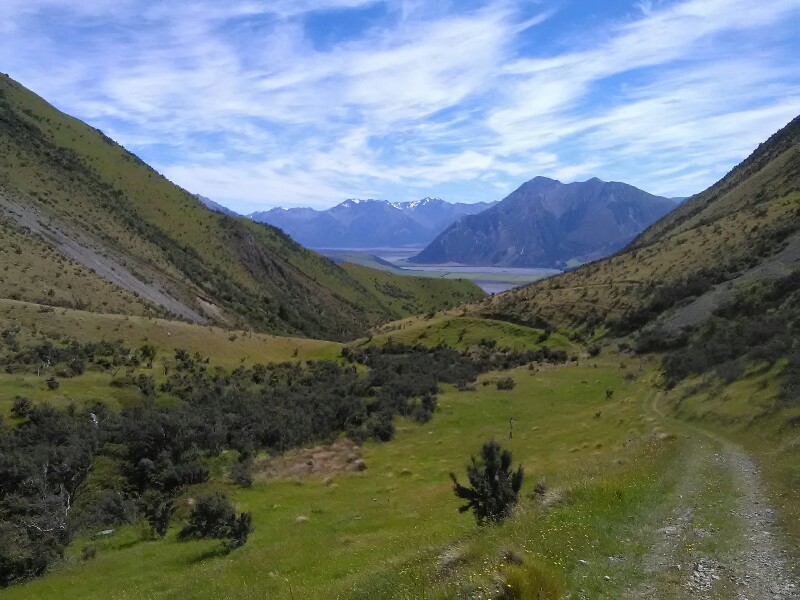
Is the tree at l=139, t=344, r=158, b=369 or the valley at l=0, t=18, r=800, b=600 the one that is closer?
the valley at l=0, t=18, r=800, b=600

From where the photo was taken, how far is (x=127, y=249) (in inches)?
3962

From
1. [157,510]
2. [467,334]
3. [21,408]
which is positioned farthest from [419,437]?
[467,334]

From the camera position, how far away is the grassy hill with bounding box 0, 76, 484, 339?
69500mm

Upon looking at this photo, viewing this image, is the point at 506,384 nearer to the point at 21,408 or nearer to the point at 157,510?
the point at 157,510

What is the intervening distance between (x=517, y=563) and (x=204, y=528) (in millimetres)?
19138

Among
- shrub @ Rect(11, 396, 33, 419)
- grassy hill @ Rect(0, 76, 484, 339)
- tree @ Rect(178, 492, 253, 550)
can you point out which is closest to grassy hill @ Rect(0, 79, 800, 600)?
shrub @ Rect(11, 396, 33, 419)

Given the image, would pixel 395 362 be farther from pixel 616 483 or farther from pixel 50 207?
pixel 50 207

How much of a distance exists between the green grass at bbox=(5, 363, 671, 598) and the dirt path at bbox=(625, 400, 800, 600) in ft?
3.33

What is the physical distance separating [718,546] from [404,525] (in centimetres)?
1275

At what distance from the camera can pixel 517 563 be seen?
392 inches

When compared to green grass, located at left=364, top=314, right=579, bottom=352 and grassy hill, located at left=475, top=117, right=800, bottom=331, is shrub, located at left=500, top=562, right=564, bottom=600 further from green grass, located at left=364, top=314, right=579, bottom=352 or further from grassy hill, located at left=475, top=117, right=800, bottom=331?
green grass, located at left=364, top=314, right=579, bottom=352

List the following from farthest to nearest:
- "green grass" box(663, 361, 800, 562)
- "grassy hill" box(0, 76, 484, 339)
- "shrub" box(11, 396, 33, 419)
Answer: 1. "grassy hill" box(0, 76, 484, 339)
2. "shrub" box(11, 396, 33, 419)
3. "green grass" box(663, 361, 800, 562)

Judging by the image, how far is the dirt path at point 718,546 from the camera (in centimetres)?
978

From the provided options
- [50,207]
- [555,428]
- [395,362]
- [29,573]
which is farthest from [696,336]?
[50,207]
